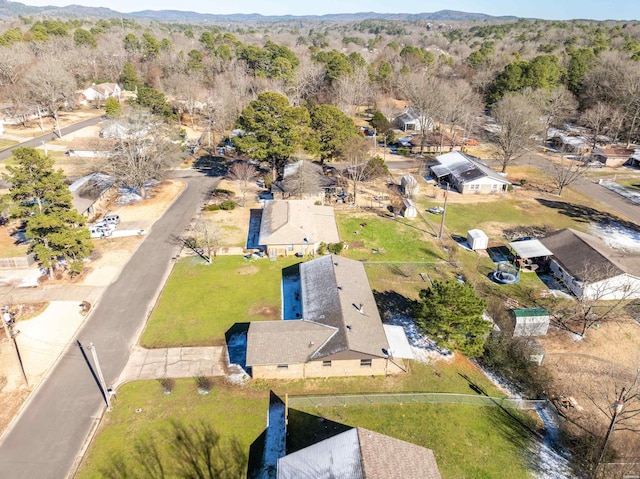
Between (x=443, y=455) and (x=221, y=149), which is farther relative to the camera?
(x=221, y=149)

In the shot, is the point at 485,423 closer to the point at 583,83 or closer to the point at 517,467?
the point at 517,467

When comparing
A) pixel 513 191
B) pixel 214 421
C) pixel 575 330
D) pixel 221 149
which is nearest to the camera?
pixel 214 421

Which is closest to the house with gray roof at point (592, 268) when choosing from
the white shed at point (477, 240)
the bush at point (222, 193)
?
the white shed at point (477, 240)

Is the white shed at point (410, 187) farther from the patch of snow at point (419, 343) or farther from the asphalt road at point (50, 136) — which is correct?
the asphalt road at point (50, 136)

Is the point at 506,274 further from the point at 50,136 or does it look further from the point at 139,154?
the point at 50,136

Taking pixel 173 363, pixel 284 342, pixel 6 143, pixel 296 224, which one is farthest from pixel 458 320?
pixel 6 143

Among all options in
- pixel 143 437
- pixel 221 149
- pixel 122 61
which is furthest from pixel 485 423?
pixel 122 61
